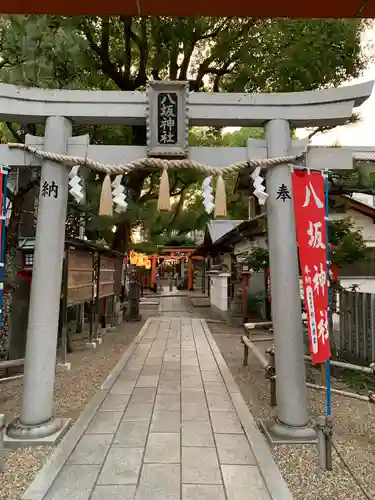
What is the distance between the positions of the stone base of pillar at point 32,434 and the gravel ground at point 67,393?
0.08 metres

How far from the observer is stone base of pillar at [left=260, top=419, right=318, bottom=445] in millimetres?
4719

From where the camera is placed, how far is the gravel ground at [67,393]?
3975 millimetres

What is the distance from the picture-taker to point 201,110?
5191mm

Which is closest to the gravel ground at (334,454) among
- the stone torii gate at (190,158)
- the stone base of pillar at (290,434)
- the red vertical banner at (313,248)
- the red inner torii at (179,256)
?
the stone base of pillar at (290,434)

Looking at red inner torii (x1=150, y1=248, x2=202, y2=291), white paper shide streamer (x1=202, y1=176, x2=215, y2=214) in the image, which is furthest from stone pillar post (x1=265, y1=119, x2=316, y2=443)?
red inner torii (x1=150, y1=248, x2=202, y2=291)

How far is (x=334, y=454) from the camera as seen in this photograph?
4562 millimetres

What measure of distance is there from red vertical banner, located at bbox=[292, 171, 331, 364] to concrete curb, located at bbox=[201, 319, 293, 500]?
142cm

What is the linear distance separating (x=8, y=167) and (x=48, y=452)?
3.67 m

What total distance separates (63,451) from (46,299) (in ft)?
6.28

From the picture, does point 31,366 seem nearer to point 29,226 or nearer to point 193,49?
point 29,226

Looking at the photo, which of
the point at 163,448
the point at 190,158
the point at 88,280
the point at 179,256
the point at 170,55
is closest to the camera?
the point at 163,448

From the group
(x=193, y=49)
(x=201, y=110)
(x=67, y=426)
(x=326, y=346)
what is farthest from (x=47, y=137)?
(x=193, y=49)

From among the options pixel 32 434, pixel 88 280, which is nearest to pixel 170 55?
pixel 88 280

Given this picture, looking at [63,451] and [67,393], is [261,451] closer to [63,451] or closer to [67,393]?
[63,451]
